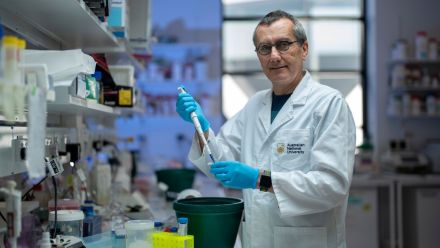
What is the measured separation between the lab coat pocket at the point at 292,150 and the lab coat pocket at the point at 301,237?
23cm

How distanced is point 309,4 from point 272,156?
3861mm

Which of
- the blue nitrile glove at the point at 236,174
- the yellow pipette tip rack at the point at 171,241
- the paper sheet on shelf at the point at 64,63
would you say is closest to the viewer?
the paper sheet on shelf at the point at 64,63

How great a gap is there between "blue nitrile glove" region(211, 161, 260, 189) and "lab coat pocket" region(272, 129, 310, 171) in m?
0.20

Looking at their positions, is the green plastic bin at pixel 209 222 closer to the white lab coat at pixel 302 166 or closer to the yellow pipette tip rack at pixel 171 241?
the yellow pipette tip rack at pixel 171 241

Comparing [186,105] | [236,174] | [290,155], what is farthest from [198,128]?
[290,155]

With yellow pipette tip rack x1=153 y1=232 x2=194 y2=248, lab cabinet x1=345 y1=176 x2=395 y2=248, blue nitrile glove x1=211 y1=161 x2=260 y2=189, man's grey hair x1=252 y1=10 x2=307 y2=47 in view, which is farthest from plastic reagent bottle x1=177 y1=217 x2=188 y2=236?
lab cabinet x1=345 y1=176 x2=395 y2=248

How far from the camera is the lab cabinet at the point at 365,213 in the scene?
4.52 metres

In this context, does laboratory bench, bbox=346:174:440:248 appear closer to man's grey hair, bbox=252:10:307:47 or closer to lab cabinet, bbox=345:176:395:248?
lab cabinet, bbox=345:176:395:248

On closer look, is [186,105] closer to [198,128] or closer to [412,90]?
[198,128]

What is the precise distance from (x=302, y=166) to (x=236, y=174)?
317mm

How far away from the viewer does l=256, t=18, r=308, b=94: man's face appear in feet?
6.42

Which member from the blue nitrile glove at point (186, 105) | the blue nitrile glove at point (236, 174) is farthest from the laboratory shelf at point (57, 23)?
the blue nitrile glove at point (236, 174)

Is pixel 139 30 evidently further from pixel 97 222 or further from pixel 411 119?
pixel 411 119

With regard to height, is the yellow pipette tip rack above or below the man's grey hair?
below
